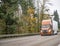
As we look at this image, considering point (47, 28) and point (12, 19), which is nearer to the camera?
point (47, 28)

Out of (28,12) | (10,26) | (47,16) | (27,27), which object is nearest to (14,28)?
(10,26)

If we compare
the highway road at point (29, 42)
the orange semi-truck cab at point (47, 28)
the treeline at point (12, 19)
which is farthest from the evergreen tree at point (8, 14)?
the highway road at point (29, 42)

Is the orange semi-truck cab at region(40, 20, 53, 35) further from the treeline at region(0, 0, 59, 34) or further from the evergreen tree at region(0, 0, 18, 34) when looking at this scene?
the evergreen tree at region(0, 0, 18, 34)

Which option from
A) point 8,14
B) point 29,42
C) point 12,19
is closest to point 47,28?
point 12,19

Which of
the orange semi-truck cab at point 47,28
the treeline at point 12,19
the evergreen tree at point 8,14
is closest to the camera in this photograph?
the orange semi-truck cab at point 47,28

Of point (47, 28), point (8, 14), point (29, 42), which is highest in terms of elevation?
point (8, 14)

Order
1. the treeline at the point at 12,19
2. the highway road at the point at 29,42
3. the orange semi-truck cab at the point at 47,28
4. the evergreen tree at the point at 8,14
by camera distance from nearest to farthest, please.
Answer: the highway road at the point at 29,42 < the orange semi-truck cab at the point at 47,28 < the treeline at the point at 12,19 < the evergreen tree at the point at 8,14

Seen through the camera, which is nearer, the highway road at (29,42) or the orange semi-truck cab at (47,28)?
the highway road at (29,42)

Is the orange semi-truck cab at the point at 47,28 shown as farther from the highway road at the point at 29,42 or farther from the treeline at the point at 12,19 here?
the highway road at the point at 29,42

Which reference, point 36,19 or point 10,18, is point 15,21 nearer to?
point 10,18

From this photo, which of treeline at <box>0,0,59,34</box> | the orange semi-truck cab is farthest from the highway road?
treeline at <box>0,0,59,34</box>

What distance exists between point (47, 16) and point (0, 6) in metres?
29.3

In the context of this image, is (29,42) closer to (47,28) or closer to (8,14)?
(47,28)

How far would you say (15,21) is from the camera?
4891 cm
